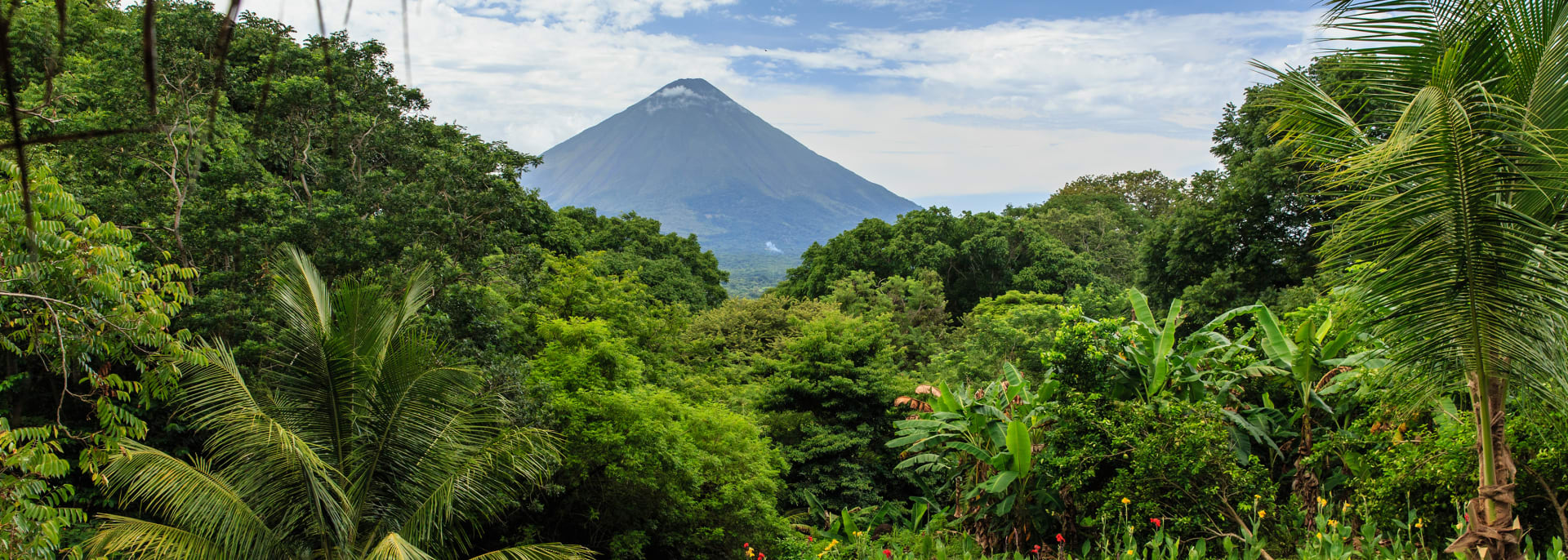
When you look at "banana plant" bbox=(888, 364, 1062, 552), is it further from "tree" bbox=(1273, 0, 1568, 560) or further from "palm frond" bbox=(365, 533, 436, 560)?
"palm frond" bbox=(365, 533, 436, 560)

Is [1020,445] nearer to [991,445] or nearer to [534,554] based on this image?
[991,445]

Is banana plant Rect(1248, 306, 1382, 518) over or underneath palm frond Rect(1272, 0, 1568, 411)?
underneath

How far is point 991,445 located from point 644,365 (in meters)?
7.55

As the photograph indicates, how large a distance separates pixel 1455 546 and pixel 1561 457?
1566 millimetres

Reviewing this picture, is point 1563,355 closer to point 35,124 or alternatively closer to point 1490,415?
point 1490,415

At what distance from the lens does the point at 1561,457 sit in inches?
183

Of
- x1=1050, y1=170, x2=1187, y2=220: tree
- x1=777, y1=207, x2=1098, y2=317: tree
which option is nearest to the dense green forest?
x1=777, y1=207, x2=1098, y2=317: tree

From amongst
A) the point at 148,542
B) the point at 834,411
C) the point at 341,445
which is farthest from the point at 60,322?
the point at 834,411

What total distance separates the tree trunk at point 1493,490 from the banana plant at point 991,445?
277cm

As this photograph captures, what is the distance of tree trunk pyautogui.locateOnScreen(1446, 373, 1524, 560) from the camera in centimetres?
366

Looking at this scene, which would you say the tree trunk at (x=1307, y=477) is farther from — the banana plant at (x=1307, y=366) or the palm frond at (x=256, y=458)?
the palm frond at (x=256, y=458)

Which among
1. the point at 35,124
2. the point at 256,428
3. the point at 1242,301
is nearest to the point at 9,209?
the point at 256,428

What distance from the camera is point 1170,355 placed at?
22.7 feet

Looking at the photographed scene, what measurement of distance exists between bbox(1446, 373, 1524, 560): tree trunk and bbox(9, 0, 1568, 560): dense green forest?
0.05 ft
